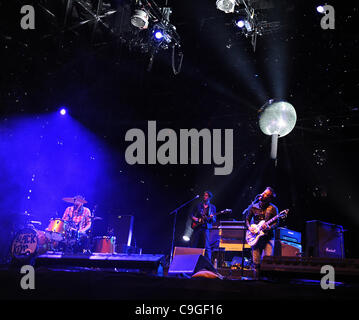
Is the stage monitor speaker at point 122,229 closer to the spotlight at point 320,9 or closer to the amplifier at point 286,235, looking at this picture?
the amplifier at point 286,235

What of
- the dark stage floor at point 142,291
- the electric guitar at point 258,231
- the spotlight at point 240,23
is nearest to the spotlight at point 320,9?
the spotlight at point 240,23

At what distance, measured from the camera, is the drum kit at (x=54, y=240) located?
7.38m

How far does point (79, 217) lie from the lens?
8602 millimetres

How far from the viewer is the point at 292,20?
7.34 m

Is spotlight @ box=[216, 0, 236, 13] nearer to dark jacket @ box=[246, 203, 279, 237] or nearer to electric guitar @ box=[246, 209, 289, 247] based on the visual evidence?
dark jacket @ box=[246, 203, 279, 237]

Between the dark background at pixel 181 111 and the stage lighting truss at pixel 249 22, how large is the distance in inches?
7.3

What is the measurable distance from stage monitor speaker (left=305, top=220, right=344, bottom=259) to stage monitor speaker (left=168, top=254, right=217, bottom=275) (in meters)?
3.53

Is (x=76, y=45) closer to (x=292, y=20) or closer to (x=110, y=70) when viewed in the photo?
(x=110, y=70)

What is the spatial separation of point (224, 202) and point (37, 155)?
218 inches

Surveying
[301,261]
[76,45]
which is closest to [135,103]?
[76,45]

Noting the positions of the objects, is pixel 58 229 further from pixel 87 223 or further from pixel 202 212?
pixel 202 212

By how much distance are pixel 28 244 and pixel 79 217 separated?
1.49 metres

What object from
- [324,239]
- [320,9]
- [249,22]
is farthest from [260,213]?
[320,9]

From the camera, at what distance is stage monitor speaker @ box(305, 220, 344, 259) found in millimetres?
7461
